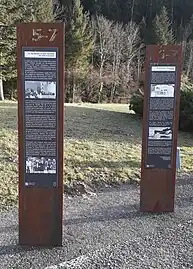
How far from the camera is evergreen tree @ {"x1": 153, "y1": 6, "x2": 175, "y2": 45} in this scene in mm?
37344

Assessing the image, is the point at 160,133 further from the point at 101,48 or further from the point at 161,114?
the point at 101,48

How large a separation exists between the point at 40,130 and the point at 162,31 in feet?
119

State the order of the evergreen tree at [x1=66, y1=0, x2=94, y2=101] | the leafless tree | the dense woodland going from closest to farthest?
the dense woodland
the evergreen tree at [x1=66, y1=0, x2=94, y2=101]
the leafless tree

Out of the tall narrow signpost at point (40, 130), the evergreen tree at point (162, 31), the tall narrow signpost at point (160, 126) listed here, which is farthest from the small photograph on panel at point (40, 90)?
the evergreen tree at point (162, 31)

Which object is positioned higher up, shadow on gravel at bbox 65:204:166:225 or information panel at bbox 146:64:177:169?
information panel at bbox 146:64:177:169

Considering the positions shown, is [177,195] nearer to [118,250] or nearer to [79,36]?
→ [118,250]

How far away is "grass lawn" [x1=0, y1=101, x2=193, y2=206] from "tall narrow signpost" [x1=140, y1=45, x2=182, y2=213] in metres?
1.37

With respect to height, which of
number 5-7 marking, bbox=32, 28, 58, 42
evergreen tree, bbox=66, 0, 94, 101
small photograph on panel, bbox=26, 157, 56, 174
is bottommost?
small photograph on panel, bbox=26, 157, 56, 174

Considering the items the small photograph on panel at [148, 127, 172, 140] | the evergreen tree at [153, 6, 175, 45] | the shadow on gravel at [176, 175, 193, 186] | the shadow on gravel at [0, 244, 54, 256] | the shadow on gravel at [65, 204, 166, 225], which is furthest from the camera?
the evergreen tree at [153, 6, 175, 45]

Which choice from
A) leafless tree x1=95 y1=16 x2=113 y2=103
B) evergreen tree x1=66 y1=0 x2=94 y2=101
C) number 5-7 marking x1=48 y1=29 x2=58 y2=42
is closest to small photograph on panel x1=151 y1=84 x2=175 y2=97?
number 5-7 marking x1=48 y1=29 x2=58 y2=42

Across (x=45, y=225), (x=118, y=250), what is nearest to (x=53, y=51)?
(x=45, y=225)

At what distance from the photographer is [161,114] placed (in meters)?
4.86

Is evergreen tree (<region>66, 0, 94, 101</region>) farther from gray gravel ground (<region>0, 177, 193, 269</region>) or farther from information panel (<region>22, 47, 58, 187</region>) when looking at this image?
information panel (<region>22, 47, 58, 187</region>)

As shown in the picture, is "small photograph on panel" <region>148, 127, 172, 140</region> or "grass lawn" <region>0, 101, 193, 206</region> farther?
"grass lawn" <region>0, 101, 193, 206</region>
